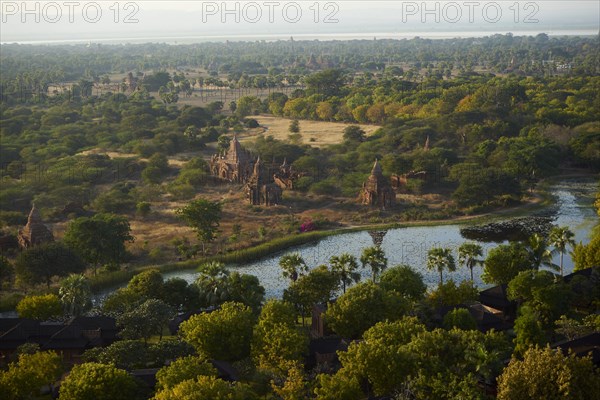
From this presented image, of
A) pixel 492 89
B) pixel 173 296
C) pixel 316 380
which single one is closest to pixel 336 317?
pixel 316 380

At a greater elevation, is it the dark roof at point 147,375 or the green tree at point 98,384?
the green tree at point 98,384

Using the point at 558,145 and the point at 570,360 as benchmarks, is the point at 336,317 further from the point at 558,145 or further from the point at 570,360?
the point at 558,145

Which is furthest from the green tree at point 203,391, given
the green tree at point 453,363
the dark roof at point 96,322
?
the dark roof at point 96,322

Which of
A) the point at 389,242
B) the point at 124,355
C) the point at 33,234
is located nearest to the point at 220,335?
the point at 124,355

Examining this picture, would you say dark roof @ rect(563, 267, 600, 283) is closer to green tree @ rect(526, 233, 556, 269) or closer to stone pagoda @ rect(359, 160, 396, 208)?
green tree @ rect(526, 233, 556, 269)

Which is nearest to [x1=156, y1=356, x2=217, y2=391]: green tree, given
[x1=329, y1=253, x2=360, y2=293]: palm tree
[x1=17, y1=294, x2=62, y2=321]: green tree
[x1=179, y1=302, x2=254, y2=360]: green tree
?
[x1=179, y1=302, x2=254, y2=360]: green tree

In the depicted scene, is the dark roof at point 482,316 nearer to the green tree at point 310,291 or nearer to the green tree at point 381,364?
the green tree at point 310,291

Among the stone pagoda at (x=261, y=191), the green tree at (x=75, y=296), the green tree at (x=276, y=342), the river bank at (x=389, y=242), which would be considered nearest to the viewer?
the green tree at (x=276, y=342)
